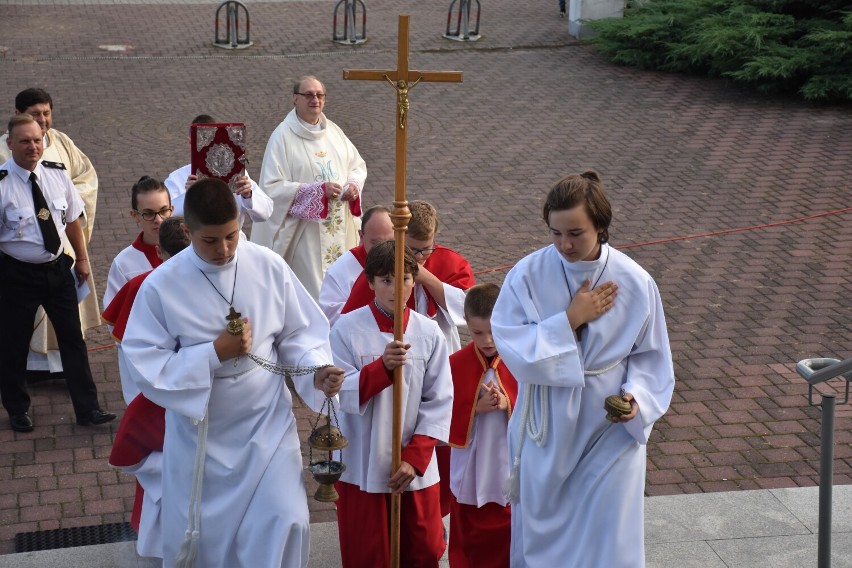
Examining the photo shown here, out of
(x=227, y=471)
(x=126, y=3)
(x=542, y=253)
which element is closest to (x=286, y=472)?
(x=227, y=471)

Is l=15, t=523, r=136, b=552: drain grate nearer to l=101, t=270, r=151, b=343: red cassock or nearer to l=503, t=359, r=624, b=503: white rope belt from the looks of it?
l=101, t=270, r=151, b=343: red cassock

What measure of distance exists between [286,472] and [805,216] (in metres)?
8.49

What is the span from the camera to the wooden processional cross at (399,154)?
199 inches

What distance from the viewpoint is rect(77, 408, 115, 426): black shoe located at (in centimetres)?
762

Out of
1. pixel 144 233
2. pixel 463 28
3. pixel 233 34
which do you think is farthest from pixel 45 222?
pixel 463 28

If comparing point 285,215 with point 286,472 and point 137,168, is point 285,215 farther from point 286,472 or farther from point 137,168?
point 137,168

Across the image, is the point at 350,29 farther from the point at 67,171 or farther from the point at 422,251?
the point at 422,251

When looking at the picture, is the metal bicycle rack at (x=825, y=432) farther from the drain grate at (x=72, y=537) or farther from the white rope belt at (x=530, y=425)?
the drain grate at (x=72, y=537)

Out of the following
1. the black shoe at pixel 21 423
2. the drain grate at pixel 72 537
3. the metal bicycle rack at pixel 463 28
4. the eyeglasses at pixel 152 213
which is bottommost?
the drain grate at pixel 72 537

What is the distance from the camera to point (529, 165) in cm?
1402

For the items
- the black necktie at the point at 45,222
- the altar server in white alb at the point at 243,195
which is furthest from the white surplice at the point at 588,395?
the black necktie at the point at 45,222

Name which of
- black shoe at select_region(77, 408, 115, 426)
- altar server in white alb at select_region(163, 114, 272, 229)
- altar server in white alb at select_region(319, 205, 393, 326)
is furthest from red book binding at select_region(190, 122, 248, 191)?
black shoe at select_region(77, 408, 115, 426)

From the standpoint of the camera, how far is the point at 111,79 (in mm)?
17688

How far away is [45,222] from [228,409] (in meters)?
2.97
